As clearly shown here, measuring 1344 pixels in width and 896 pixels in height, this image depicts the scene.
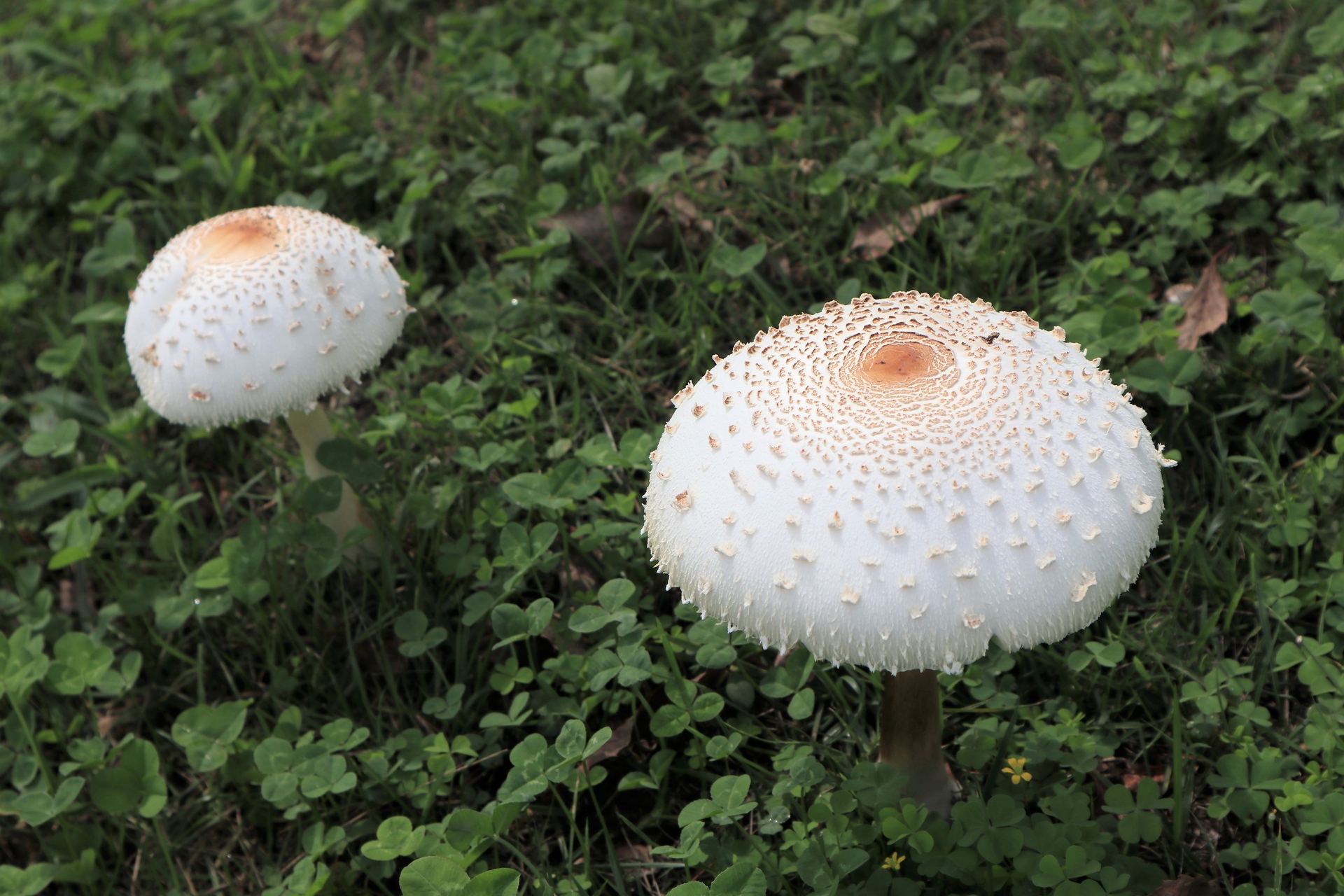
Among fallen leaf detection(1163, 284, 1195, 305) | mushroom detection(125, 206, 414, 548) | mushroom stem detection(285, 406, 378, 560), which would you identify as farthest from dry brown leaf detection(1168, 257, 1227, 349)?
mushroom stem detection(285, 406, 378, 560)

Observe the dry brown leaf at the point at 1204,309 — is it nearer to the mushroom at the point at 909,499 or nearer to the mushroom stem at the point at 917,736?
the mushroom at the point at 909,499

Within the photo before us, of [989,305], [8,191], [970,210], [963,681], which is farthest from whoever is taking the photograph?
[8,191]

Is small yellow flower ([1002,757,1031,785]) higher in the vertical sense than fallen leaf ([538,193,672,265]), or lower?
lower

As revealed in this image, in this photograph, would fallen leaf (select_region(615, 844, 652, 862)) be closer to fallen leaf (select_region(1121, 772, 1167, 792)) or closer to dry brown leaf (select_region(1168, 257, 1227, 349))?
fallen leaf (select_region(1121, 772, 1167, 792))

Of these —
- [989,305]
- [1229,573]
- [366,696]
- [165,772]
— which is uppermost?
[989,305]

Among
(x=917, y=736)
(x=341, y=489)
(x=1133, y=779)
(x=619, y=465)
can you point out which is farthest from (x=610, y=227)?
(x=1133, y=779)

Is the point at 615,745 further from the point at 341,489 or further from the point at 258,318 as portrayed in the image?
the point at 258,318

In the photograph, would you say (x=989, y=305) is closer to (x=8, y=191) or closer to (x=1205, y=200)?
(x=1205, y=200)

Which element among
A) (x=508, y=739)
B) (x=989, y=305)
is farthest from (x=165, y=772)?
(x=989, y=305)
